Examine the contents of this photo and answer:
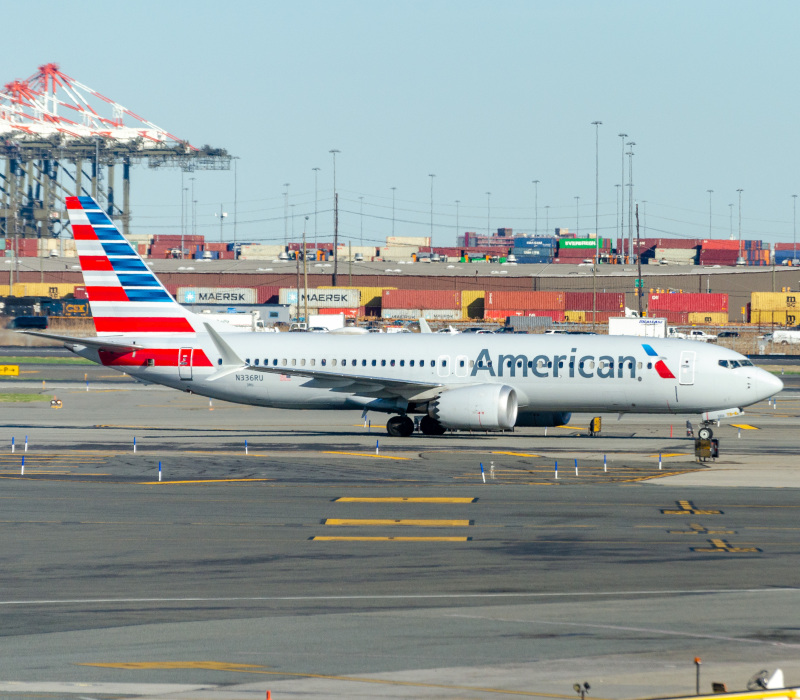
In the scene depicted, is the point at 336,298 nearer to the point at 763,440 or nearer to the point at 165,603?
the point at 763,440

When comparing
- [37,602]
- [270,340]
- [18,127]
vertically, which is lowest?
[37,602]

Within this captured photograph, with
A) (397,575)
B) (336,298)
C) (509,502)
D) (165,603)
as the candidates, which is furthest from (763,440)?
(336,298)

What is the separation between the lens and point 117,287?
48.7 m

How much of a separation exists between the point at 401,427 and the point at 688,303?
107m

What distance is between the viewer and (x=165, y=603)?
19.1 m

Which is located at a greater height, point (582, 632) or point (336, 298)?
point (336, 298)

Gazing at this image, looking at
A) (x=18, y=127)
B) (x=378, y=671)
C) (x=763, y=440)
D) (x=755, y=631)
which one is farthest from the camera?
(x=18, y=127)

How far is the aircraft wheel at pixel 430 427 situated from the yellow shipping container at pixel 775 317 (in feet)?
353

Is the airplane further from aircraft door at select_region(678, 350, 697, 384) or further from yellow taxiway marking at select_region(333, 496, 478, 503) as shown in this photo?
yellow taxiway marking at select_region(333, 496, 478, 503)

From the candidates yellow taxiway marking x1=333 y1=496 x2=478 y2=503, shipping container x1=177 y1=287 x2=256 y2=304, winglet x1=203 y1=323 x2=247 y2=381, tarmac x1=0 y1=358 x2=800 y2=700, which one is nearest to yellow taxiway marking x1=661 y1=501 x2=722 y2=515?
tarmac x1=0 y1=358 x2=800 y2=700

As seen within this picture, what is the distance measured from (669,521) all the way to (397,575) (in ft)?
29.2

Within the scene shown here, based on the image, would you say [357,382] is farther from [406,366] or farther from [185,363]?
[185,363]

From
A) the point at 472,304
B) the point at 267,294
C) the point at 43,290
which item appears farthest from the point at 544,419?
the point at 267,294

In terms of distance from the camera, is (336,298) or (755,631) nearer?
(755,631)
